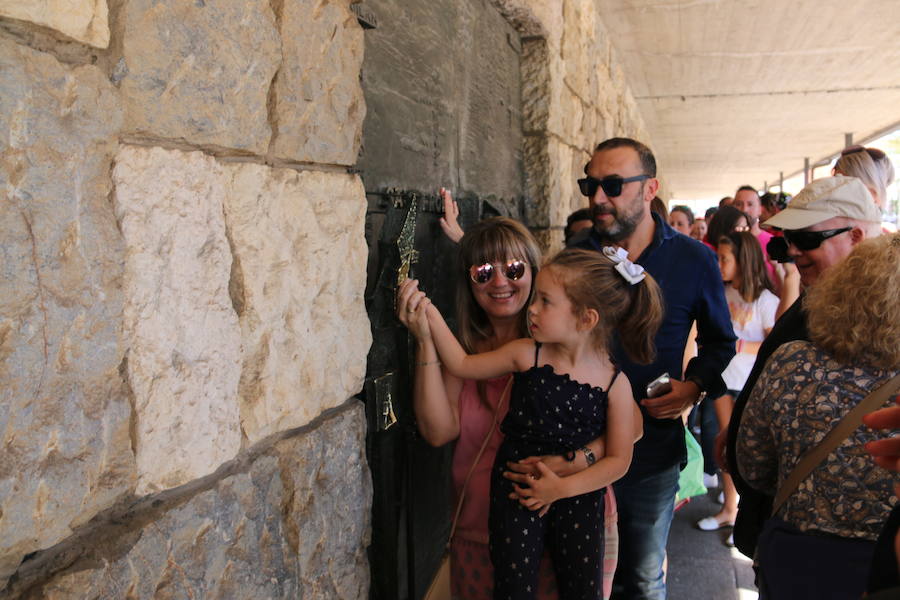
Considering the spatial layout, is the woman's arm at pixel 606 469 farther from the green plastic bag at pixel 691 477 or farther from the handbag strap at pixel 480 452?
the green plastic bag at pixel 691 477

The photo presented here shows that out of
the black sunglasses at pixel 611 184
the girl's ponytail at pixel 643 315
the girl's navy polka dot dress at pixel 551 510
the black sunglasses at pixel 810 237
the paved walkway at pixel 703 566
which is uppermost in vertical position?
the black sunglasses at pixel 611 184

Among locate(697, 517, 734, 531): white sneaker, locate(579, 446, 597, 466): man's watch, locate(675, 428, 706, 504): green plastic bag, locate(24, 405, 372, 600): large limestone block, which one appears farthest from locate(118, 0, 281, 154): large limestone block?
locate(697, 517, 734, 531): white sneaker

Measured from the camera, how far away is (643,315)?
2016 mm

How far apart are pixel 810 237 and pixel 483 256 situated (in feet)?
3.50

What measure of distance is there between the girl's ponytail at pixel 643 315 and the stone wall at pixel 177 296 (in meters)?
0.89

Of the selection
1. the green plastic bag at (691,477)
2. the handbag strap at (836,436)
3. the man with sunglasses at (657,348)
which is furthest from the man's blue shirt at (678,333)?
the handbag strap at (836,436)

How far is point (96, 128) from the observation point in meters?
0.93

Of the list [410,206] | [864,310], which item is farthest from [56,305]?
[864,310]

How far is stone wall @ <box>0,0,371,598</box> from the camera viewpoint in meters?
0.86

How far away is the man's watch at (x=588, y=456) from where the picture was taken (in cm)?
182

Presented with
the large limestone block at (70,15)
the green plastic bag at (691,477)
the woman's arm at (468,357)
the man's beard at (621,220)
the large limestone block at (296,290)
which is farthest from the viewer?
the green plastic bag at (691,477)

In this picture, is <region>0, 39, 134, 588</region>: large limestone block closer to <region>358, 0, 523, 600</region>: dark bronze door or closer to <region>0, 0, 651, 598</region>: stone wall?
<region>0, 0, 651, 598</region>: stone wall

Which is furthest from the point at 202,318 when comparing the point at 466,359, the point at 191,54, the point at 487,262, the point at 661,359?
the point at 661,359

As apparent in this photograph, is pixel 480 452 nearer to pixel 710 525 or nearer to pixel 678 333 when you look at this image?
pixel 678 333
